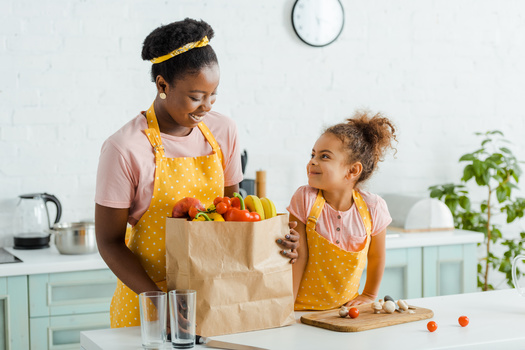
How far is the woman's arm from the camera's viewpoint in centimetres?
159

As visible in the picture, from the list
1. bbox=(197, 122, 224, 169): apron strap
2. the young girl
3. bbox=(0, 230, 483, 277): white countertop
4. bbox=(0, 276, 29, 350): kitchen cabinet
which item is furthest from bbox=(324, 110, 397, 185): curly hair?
bbox=(0, 276, 29, 350): kitchen cabinet

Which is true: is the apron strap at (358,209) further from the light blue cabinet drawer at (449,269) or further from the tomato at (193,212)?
the light blue cabinet drawer at (449,269)

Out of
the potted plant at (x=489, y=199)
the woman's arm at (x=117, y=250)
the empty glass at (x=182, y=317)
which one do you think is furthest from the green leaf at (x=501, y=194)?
the empty glass at (x=182, y=317)

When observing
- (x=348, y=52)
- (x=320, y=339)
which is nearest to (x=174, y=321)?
(x=320, y=339)

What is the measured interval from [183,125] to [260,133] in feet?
5.68

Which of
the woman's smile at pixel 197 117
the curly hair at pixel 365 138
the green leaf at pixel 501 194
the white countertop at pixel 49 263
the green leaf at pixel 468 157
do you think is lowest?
the white countertop at pixel 49 263

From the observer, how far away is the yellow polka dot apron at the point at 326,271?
1820 mm

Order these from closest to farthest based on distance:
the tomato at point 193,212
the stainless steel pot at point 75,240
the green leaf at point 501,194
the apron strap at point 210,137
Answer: the tomato at point 193,212 < the apron strap at point 210,137 < the stainless steel pot at point 75,240 < the green leaf at point 501,194

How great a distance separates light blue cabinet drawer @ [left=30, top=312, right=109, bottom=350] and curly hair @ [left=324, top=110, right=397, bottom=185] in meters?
1.27

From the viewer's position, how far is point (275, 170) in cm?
343

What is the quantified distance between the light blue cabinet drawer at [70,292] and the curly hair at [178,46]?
1239mm

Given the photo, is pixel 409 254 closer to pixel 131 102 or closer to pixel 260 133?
pixel 260 133

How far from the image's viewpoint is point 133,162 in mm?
1616

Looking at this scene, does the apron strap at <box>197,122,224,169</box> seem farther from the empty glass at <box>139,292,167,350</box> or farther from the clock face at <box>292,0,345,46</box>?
the clock face at <box>292,0,345,46</box>
